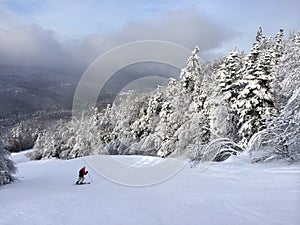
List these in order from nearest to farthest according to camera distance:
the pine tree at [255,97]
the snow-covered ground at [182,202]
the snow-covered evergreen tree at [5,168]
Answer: the snow-covered ground at [182,202] < the snow-covered evergreen tree at [5,168] < the pine tree at [255,97]

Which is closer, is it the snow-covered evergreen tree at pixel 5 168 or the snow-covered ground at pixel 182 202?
the snow-covered ground at pixel 182 202

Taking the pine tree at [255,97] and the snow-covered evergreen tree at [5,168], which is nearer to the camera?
the snow-covered evergreen tree at [5,168]

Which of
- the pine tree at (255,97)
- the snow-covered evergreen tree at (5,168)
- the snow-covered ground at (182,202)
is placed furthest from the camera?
the pine tree at (255,97)

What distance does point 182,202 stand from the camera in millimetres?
8078

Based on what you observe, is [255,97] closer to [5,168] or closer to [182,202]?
[182,202]

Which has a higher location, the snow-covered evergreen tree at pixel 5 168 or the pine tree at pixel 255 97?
the pine tree at pixel 255 97

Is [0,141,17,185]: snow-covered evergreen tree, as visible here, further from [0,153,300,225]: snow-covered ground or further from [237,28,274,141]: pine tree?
[237,28,274,141]: pine tree

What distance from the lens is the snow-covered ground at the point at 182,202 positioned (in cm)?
653

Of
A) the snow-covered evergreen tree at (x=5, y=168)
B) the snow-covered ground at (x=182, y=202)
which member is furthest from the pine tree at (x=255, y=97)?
the snow-covered evergreen tree at (x=5, y=168)

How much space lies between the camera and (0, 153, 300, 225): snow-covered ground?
21.4ft

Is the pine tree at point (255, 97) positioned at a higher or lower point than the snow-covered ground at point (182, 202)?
higher

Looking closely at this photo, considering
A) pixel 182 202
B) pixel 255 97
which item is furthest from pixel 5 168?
pixel 255 97

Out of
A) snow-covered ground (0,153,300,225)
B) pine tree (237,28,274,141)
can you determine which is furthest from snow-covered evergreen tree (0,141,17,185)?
pine tree (237,28,274,141)

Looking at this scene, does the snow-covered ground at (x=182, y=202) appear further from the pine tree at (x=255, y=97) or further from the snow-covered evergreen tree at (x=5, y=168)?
the pine tree at (x=255, y=97)
